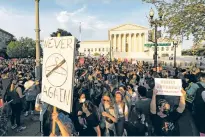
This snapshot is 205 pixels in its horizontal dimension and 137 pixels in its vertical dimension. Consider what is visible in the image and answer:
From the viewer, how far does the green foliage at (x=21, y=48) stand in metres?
67.9

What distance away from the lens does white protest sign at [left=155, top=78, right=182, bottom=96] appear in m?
4.78

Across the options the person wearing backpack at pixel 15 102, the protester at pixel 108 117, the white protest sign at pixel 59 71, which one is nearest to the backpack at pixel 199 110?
the protester at pixel 108 117

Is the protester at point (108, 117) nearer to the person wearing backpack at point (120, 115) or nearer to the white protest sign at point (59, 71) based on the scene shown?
the person wearing backpack at point (120, 115)

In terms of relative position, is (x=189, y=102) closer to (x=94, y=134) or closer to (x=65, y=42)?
(x=94, y=134)

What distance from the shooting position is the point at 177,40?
38.8 ft

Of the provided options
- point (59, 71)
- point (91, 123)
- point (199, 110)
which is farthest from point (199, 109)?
point (59, 71)

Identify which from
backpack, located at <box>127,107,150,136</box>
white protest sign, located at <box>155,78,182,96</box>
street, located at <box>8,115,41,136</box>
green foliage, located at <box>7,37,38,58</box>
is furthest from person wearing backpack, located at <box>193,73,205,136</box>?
green foliage, located at <box>7,37,38,58</box>

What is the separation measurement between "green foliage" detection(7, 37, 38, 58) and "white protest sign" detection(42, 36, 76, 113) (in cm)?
6776

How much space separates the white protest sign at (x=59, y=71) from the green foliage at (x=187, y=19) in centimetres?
869

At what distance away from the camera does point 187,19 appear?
11055mm

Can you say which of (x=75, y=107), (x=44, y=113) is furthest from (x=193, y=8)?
(x=44, y=113)

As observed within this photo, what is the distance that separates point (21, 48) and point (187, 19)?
62751 millimetres

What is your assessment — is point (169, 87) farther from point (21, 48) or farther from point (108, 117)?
point (21, 48)

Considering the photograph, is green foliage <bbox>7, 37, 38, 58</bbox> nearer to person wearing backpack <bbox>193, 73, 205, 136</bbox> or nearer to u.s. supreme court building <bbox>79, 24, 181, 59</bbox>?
u.s. supreme court building <bbox>79, 24, 181, 59</bbox>
